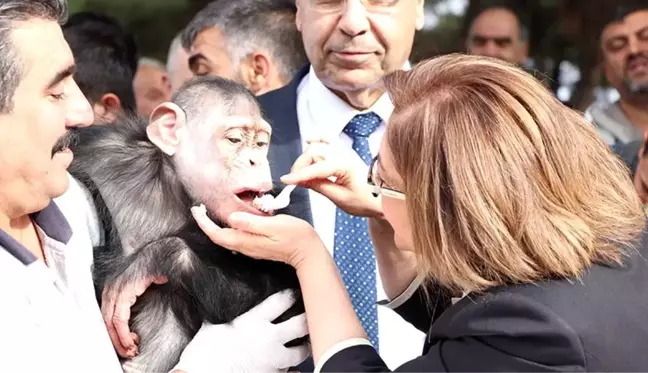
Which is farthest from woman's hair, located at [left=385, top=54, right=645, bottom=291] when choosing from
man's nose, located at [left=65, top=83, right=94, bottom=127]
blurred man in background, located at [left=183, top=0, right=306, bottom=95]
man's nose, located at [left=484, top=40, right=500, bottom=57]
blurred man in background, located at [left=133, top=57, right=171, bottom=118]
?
man's nose, located at [left=484, top=40, right=500, bottom=57]

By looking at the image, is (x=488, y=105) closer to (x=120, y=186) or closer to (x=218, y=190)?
(x=218, y=190)

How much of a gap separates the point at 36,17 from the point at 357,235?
3.44 feet

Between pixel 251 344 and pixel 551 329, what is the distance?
23.7 inches

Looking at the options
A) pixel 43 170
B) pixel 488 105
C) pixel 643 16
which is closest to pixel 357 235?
pixel 488 105

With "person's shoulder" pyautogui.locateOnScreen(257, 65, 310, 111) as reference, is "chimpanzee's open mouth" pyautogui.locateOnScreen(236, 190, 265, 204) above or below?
below

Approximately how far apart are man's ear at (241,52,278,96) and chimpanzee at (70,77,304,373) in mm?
1182

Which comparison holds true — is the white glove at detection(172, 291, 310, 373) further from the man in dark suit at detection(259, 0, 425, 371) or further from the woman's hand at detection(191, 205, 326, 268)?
the man in dark suit at detection(259, 0, 425, 371)

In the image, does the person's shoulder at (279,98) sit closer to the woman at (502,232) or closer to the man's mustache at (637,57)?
the woman at (502,232)

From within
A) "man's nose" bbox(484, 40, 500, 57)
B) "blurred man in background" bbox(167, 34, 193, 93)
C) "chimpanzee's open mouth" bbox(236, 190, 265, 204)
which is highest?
"chimpanzee's open mouth" bbox(236, 190, 265, 204)

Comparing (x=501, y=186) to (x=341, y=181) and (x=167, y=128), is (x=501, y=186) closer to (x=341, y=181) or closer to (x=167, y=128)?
(x=341, y=181)

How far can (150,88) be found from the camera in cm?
484

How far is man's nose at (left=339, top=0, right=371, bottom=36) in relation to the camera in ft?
9.26

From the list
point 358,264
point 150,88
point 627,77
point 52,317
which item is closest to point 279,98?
point 358,264

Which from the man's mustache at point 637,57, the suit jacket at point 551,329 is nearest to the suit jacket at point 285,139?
the suit jacket at point 551,329
